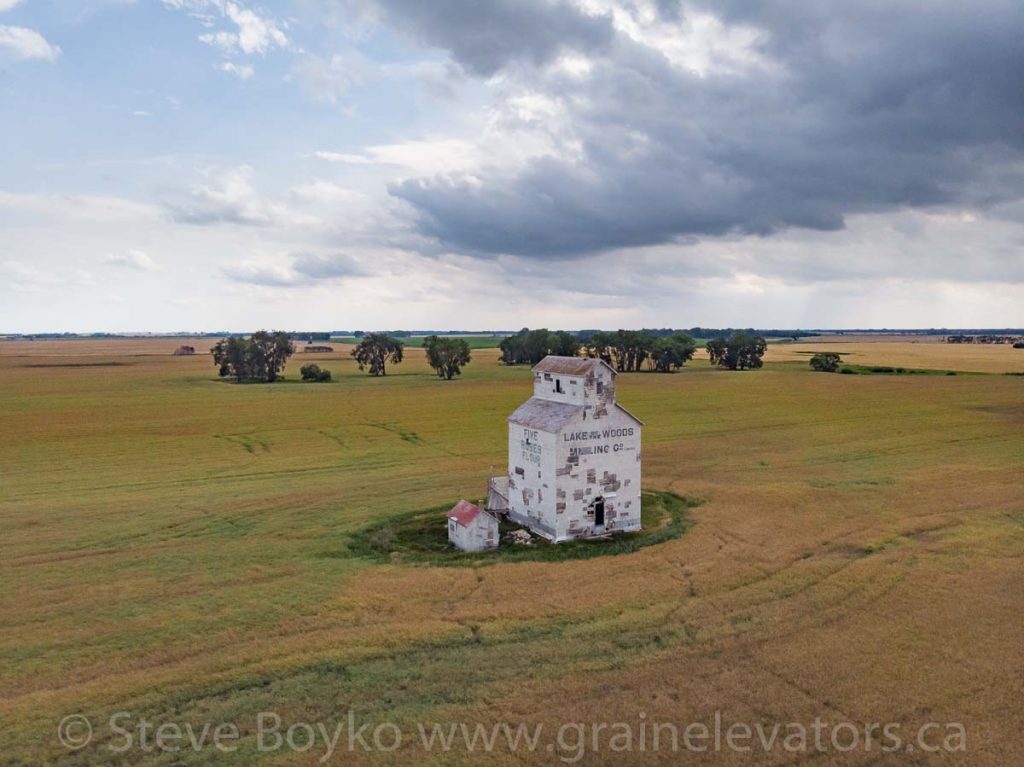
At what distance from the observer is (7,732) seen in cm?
1958

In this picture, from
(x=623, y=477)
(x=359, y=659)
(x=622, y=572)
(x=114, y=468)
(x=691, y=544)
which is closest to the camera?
(x=359, y=659)

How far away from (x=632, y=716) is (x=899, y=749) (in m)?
7.16

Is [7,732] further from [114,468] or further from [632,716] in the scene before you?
[114,468]

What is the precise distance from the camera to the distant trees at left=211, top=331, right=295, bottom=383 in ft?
472

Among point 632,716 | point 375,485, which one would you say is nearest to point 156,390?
point 375,485

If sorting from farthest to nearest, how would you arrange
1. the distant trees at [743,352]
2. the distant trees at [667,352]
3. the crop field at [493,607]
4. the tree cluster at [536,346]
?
the distant trees at [743,352], the tree cluster at [536,346], the distant trees at [667,352], the crop field at [493,607]

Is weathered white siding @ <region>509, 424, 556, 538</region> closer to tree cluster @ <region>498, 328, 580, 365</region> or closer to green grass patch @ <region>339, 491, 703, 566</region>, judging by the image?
green grass patch @ <region>339, 491, 703, 566</region>

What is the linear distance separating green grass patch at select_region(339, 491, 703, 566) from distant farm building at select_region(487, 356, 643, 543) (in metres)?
1.19

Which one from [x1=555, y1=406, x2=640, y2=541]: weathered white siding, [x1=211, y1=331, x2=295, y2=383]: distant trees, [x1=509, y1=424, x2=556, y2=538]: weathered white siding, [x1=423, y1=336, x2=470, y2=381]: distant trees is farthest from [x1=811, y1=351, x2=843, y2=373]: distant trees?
[x1=509, y1=424, x2=556, y2=538]: weathered white siding

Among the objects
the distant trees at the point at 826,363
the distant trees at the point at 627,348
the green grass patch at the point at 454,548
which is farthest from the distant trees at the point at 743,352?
the green grass patch at the point at 454,548

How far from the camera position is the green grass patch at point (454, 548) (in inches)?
1372

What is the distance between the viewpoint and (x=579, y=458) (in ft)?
125

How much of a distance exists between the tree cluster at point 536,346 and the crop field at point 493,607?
10874 centimetres

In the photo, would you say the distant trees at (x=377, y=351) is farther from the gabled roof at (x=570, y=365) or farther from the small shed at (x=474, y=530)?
the small shed at (x=474, y=530)
